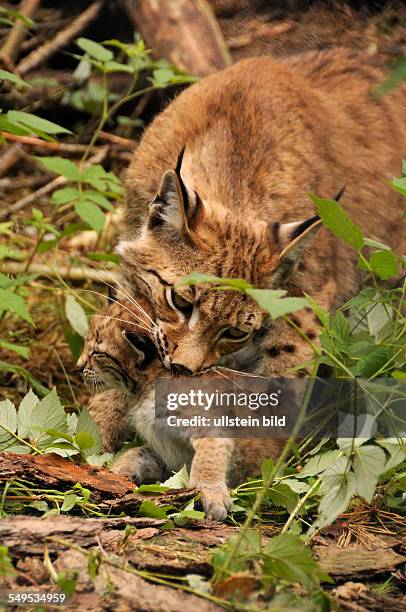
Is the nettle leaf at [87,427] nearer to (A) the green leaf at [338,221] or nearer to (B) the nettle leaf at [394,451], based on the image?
(B) the nettle leaf at [394,451]

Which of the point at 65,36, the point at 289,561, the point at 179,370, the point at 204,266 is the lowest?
the point at 289,561

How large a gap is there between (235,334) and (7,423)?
0.99 metres

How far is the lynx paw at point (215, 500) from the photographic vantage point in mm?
3459

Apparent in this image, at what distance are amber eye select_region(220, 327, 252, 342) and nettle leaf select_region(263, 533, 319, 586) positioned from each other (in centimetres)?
122

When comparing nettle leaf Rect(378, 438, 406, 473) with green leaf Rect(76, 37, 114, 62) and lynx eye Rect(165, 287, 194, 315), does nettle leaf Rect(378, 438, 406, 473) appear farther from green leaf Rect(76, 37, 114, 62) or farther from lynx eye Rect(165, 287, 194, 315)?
green leaf Rect(76, 37, 114, 62)

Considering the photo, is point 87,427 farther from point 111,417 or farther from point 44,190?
point 44,190

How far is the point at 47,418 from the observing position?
3.74 meters

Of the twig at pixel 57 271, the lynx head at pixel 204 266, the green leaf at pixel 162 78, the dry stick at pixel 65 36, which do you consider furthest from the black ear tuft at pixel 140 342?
the dry stick at pixel 65 36

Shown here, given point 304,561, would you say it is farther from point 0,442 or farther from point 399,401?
point 0,442

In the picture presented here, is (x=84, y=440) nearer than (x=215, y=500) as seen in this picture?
No

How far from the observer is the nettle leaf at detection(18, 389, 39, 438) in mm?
3730

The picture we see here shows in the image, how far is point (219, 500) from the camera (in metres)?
3.51

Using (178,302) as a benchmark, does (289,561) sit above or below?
below

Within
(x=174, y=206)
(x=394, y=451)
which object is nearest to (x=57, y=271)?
(x=174, y=206)
